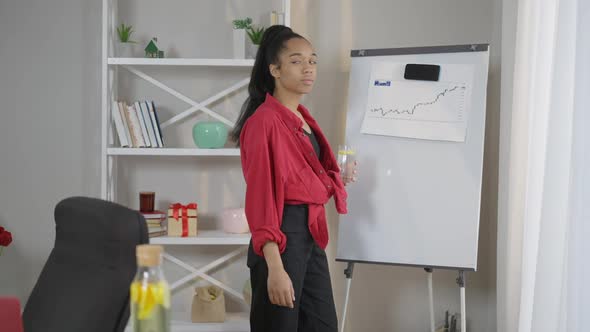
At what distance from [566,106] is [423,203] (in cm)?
93

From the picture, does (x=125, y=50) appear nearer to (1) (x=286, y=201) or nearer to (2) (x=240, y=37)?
(2) (x=240, y=37)

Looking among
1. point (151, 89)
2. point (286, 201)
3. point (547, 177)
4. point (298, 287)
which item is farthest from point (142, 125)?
point (547, 177)

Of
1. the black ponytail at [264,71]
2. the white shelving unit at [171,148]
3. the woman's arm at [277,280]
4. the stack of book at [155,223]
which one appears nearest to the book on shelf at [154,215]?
the stack of book at [155,223]

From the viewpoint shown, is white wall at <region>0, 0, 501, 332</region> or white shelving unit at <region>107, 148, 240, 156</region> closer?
white shelving unit at <region>107, 148, 240, 156</region>

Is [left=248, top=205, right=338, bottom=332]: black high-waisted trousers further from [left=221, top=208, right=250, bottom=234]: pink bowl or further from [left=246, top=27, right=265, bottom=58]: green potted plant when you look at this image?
[left=246, top=27, right=265, bottom=58]: green potted plant

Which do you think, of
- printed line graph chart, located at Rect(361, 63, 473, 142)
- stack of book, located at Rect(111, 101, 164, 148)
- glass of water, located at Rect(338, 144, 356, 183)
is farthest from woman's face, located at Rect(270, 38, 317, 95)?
stack of book, located at Rect(111, 101, 164, 148)

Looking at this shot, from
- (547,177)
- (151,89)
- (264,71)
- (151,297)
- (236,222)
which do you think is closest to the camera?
(151,297)

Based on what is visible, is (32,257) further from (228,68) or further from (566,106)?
(566,106)

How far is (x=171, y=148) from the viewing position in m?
3.52

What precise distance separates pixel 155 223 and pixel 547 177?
1696 mm

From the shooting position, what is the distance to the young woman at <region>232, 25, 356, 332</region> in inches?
91.7

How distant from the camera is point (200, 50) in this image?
12.0 feet

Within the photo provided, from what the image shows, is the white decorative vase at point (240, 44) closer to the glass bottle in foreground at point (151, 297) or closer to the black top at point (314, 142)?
the black top at point (314, 142)

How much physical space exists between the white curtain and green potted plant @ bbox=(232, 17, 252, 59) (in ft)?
3.67
